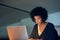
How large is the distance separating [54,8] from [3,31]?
0.65 m

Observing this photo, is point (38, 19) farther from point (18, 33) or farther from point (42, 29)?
point (18, 33)

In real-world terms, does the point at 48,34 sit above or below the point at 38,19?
below

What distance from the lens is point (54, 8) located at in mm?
1613

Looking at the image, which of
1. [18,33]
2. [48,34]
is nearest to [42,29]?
[48,34]

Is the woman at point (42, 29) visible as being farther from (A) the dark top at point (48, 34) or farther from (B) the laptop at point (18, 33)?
(B) the laptop at point (18, 33)

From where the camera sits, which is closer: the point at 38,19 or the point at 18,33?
the point at 18,33

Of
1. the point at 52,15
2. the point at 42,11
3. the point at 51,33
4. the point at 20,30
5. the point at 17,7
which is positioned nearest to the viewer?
the point at 20,30

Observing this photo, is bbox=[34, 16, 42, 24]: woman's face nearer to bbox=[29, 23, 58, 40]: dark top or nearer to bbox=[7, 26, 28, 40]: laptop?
bbox=[29, 23, 58, 40]: dark top

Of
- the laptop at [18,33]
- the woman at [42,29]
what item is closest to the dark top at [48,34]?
the woman at [42,29]

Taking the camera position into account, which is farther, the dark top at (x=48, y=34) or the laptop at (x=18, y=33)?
the dark top at (x=48, y=34)

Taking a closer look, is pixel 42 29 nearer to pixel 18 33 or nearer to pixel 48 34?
pixel 48 34

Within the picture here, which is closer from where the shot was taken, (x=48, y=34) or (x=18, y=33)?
(x=18, y=33)

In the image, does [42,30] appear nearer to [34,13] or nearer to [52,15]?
[34,13]

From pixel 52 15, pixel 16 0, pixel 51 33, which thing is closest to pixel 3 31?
pixel 16 0
